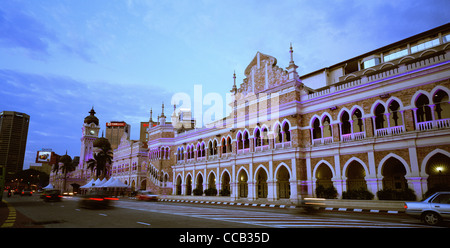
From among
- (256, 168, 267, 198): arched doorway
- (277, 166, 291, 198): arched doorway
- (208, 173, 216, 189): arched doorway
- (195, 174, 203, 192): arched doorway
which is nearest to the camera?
(277, 166, 291, 198): arched doorway

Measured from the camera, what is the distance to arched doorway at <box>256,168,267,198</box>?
28189 millimetres

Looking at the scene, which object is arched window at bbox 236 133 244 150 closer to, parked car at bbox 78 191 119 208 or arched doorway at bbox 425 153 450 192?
parked car at bbox 78 191 119 208

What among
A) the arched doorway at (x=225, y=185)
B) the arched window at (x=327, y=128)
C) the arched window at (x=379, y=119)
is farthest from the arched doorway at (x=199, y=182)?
the arched window at (x=379, y=119)

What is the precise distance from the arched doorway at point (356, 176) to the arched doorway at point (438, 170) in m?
4.04

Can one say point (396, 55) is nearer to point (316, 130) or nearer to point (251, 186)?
point (316, 130)

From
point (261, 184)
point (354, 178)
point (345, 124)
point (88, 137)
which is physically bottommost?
point (261, 184)

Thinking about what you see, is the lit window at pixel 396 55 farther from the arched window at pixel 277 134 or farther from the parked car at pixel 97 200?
the parked car at pixel 97 200

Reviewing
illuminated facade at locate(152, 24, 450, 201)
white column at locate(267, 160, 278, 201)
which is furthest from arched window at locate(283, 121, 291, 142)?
white column at locate(267, 160, 278, 201)

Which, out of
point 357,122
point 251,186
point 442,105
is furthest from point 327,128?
point 251,186

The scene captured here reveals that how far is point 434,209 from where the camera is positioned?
11086 mm

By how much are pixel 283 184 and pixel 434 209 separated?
1641 cm

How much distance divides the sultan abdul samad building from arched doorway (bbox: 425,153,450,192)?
0.18ft

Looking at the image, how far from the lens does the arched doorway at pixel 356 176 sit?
21400 millimetres
